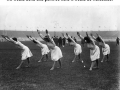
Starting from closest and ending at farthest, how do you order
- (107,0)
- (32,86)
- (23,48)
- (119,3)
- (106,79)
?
(32,86) → (106,79) → (107,0) → (119,3) → (23,48)

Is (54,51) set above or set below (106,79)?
above

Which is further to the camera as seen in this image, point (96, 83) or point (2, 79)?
point (2, 79)

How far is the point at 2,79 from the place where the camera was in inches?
348

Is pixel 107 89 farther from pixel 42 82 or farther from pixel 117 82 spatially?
pixel 42 82

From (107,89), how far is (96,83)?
37.5 inches

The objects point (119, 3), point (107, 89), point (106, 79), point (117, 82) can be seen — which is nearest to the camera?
point (107, 89)

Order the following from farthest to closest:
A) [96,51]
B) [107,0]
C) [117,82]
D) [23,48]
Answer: [23,48], [96,51], [107,0], [117,82]

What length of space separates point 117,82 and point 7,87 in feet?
14.5

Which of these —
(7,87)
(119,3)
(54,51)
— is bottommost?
(7,87)

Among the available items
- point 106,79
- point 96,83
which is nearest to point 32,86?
point 96,83

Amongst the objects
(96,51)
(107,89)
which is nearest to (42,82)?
(107,89)

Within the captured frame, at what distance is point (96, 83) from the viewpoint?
25.9 feet

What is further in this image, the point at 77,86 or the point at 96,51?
the point at 96,51

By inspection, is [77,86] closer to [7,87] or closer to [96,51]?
[7,87]
